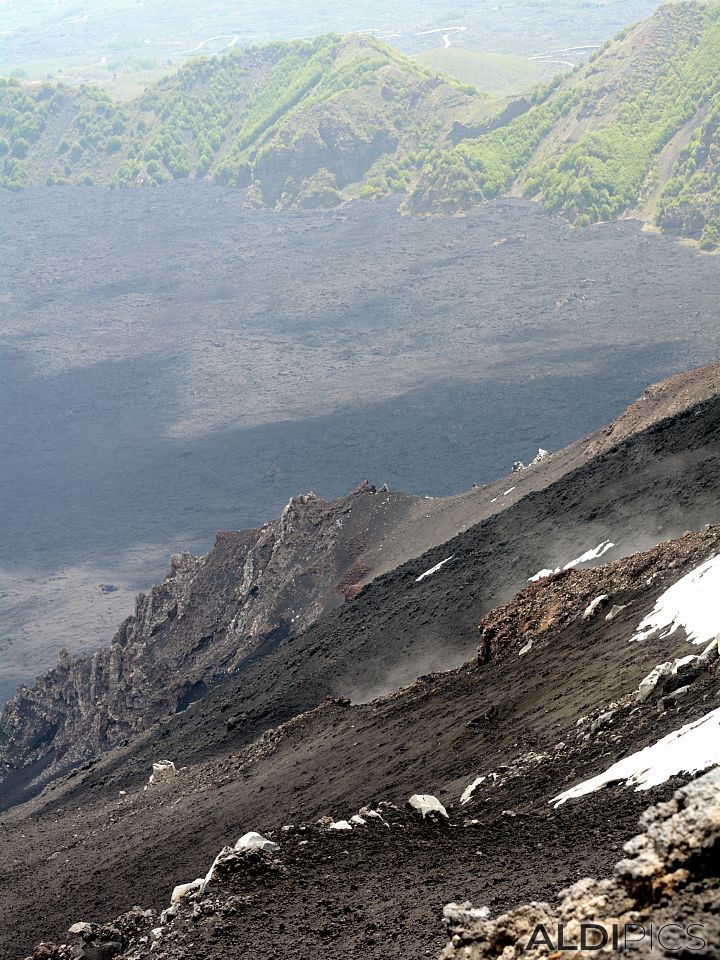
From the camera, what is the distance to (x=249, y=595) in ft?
235

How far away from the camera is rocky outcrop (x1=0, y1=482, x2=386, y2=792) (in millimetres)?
66312

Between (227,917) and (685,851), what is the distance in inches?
346

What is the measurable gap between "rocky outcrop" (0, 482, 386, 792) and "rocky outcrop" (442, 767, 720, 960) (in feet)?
157

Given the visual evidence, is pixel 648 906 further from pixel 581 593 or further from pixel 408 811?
pixel 581 593

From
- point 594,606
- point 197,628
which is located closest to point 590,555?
point 594,606

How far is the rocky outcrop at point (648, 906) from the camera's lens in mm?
12461

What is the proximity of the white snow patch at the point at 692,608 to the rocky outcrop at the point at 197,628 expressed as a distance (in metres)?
36.2

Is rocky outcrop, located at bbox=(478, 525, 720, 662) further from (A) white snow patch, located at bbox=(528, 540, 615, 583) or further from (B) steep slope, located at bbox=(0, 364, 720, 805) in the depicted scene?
(B) steep slope, located at bbox=(0, 364, 720, 805)

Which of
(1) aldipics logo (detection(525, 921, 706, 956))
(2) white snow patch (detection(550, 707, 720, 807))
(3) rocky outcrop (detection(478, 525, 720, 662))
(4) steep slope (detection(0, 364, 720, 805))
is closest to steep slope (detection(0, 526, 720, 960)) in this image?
(3) rocky outcrop (detection(478, 525, 720, 662))

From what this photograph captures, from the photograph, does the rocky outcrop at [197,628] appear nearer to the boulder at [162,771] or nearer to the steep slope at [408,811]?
the boulder at [162,771]

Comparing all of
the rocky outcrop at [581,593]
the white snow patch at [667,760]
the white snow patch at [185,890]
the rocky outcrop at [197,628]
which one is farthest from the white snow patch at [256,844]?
the rocky outcrop at [197,628]

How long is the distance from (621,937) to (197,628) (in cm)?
6134

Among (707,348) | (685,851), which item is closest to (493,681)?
(685,851)

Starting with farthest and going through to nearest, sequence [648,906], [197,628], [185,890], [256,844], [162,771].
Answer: [197,628], [162,771], [185,890], [256,844], [648,906]
